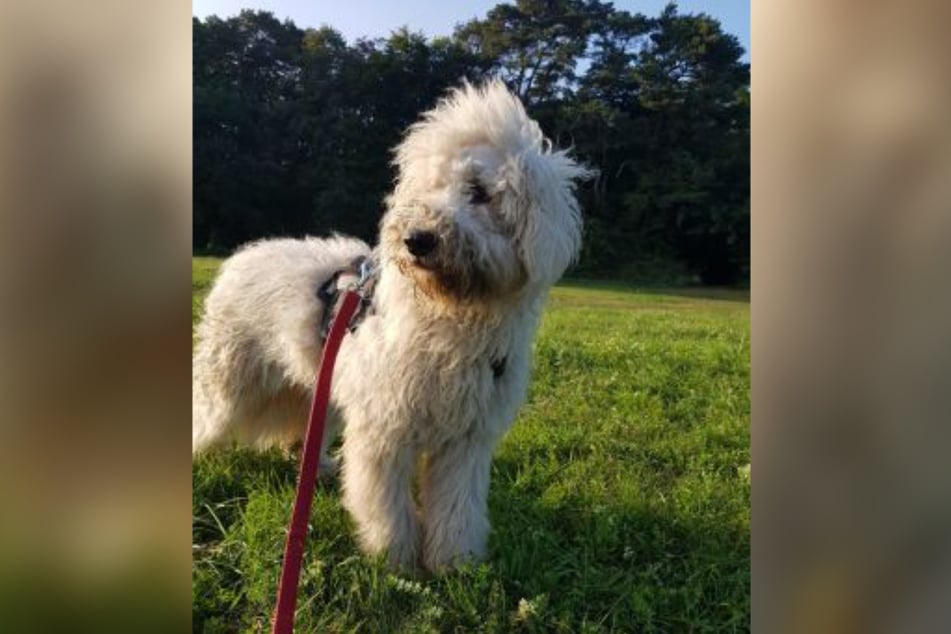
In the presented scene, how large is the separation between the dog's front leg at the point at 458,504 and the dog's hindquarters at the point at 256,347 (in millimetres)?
790

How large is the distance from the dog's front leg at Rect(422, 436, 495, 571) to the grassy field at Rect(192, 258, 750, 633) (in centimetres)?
10

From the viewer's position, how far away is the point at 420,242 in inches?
86.7

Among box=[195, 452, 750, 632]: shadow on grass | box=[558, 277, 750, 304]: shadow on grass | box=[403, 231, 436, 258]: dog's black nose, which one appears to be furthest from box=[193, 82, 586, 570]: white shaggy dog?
box=[558, 277, 750, 304]: shadow on grass

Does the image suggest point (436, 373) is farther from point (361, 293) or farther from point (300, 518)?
point (300, 518)

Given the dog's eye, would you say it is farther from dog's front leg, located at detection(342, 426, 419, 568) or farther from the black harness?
dog's front leg, located at detection(342, 426, 419, 568)

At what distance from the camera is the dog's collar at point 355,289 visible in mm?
2553

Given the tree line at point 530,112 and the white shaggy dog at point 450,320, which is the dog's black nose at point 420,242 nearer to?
the white shaggy dog at point 450,320

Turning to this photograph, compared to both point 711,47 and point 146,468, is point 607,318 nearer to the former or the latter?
point 711,47

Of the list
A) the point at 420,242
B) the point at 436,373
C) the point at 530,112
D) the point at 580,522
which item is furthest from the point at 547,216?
the point at 530,112

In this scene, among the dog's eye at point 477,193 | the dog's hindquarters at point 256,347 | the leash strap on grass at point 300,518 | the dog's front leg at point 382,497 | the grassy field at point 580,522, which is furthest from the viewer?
the dog's hindquarters at point 256,347

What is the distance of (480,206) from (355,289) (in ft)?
1.79

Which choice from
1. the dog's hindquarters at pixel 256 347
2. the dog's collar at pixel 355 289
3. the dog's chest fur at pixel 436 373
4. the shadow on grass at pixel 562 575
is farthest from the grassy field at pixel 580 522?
the dog's collar at pixel 355 289

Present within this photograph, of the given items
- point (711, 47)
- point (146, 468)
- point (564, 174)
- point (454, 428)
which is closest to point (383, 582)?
point (454, 428)

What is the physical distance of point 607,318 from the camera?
15.0ft
